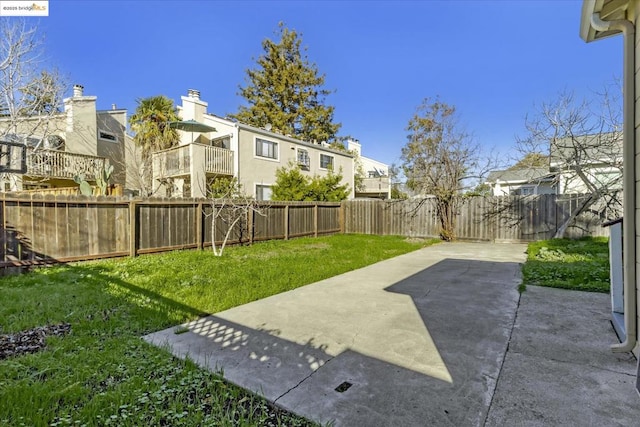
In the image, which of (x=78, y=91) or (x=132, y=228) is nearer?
(x=132, y=228)

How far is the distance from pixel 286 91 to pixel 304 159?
13.0 meters

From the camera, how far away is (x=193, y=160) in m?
13.6

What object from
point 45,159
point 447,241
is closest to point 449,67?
point 447,241

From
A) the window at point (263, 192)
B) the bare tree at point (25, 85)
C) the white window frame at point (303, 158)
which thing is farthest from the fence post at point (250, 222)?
the bare tree at point (25, 85)

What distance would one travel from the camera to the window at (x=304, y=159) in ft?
60.8

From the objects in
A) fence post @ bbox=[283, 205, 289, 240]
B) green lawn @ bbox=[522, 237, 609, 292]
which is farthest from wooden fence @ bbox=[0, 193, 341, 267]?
green lawn @ bbox=[522, 237, 609, 292]

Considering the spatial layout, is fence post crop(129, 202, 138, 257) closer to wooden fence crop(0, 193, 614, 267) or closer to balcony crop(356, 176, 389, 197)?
wooden fence crop(0, 193, 614, 267)

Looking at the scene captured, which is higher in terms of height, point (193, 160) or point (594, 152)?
point (193, 160)

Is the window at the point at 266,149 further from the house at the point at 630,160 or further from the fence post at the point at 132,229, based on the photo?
the house at the point at 630,160

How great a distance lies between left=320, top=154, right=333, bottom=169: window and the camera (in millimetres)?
20250

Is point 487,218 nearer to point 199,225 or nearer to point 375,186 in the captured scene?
point 199,225

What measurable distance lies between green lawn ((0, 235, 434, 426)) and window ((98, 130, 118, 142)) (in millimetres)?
11375

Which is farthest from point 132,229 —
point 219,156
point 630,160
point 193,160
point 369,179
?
point 369,179

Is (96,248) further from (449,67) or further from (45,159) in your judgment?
(449,67)
